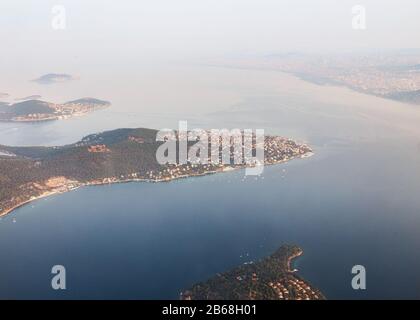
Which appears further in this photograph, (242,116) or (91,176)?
(242,116)

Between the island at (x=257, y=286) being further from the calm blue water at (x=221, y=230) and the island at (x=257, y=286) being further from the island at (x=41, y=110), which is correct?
the island at (x=41, y=110)

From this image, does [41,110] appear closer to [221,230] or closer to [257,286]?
[221,230]

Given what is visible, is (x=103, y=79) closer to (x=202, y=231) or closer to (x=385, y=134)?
(x=385, y=134)

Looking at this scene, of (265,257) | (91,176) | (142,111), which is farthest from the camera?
(142,111)

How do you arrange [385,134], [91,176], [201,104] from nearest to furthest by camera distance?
[91,176], [385,134], [201,104]

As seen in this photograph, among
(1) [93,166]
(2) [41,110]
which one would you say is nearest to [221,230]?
(1) [93,166]

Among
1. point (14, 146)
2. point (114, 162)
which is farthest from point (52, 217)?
point (14, 146)
